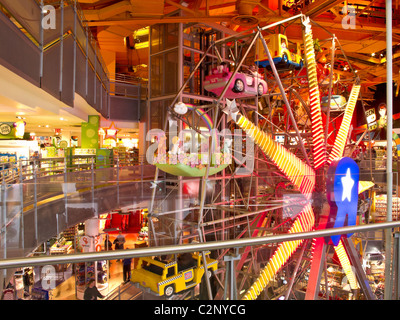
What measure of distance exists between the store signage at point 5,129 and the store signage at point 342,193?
31.9ft

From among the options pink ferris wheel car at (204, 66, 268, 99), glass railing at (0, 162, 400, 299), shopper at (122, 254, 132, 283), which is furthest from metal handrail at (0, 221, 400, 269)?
pink ferris wheel car at (204, 66, 268, 99)

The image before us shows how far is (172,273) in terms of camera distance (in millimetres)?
2270

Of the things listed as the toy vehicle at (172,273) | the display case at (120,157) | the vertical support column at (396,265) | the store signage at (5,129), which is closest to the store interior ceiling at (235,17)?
the store signage at (5,129)

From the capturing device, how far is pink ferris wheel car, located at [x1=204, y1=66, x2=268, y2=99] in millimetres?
6156

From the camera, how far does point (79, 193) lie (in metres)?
5.85

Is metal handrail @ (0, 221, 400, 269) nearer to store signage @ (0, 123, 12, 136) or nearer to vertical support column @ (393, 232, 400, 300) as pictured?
vertical support column @ (393, 232, 400, 300)

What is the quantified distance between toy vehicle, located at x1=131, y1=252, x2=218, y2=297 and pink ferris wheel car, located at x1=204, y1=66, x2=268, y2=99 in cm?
437

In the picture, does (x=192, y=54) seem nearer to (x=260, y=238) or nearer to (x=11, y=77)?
(x=11, y=77)

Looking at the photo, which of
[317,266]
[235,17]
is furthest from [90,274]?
[235,17]

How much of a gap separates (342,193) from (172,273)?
3.11 m

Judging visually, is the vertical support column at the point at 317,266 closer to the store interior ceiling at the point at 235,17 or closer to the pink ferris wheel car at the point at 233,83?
the pink ferris wheel car at the point at 233,83

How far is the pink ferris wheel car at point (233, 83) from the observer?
6.16m

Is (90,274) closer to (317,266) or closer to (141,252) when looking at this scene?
(141,252)
